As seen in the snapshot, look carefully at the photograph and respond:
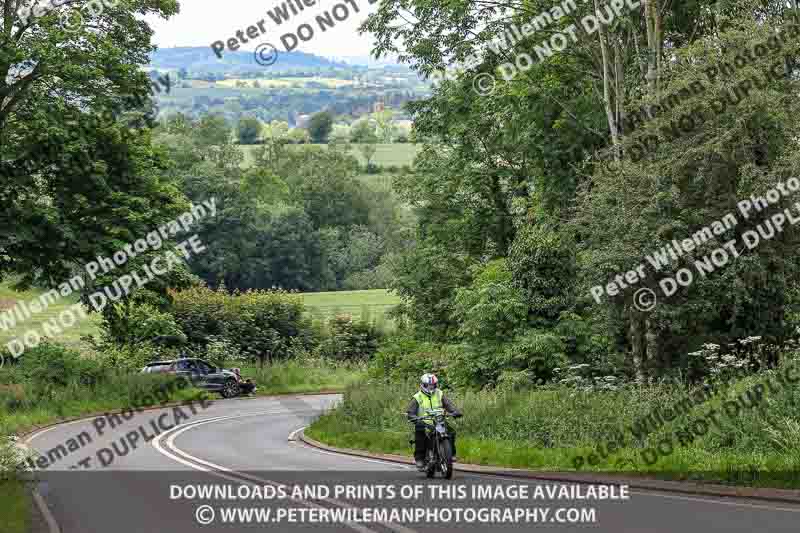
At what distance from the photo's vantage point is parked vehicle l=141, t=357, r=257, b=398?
46.1 metres

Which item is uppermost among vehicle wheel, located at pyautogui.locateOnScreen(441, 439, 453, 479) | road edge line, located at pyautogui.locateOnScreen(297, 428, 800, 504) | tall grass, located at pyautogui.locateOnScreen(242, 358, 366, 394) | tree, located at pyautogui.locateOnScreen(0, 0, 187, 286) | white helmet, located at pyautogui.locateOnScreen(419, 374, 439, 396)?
tree, located at pyautogui.locateOnScreen(0, 0, 187, 286)

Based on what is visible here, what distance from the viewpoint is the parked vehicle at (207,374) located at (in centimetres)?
4606

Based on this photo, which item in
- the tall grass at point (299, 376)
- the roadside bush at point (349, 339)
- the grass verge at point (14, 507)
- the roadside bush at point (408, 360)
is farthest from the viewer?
the roadside bush at point (349, 339)

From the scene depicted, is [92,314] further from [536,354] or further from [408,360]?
[536,354]

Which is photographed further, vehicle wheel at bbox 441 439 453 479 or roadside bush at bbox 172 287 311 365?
roadside bush at bbox 172 287 311 365

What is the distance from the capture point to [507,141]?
41.0 meters

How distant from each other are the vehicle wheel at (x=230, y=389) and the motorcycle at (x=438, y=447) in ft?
105

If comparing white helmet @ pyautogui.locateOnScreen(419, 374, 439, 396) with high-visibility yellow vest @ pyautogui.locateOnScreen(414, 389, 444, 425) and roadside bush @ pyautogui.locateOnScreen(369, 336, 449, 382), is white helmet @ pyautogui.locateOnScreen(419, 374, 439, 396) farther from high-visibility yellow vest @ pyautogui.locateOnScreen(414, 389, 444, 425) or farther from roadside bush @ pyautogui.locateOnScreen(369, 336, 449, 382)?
roadside bush @ pyautogui.locateOnScreen(369, 336, 449, 382)

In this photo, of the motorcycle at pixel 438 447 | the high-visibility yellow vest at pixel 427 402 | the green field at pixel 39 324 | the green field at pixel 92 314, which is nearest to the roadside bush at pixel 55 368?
the green field at pixel 92 314

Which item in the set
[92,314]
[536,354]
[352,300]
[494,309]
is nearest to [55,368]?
[494,309]

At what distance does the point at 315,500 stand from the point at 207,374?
34289mm

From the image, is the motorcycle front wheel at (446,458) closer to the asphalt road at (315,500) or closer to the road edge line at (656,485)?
the asphalt road at (315,500)

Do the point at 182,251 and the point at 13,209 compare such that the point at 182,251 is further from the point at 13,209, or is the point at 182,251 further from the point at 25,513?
the point at 25,513

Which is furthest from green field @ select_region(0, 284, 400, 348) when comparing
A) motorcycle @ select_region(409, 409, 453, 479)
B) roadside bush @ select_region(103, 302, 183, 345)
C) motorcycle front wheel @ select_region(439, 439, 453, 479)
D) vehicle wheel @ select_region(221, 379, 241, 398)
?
motorcycle front wheel @ select_region(439, 439, 453, 479)
